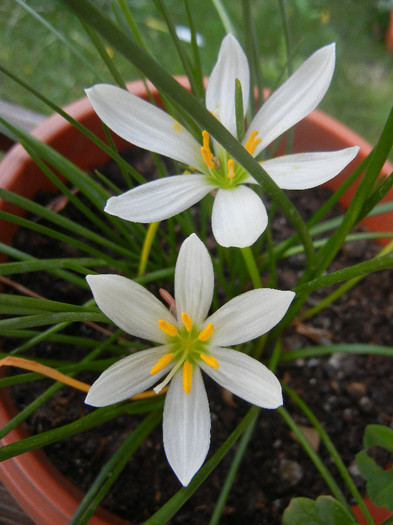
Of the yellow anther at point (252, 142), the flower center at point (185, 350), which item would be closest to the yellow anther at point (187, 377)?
the flower center at point (185, 350)

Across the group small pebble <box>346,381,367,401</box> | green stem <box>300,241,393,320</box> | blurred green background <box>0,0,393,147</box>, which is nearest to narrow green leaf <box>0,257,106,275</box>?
green stem <box>300,241,393,320</box>

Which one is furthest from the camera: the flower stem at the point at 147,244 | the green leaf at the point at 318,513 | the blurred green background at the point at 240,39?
the blurred green background at the point at 240,39

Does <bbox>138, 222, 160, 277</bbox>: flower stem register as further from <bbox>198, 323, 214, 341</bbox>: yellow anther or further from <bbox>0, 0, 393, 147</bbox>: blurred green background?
<bbox>0, 0, 393, 147</bbox>: blurred green background

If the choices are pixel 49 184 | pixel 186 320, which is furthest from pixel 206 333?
pixel 49 184

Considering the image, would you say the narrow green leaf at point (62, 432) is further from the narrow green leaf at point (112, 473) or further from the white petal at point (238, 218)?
the white petal at point (238, 218)

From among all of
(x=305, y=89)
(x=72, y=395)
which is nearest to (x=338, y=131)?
(x=305, y=89)
